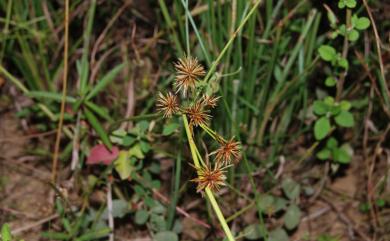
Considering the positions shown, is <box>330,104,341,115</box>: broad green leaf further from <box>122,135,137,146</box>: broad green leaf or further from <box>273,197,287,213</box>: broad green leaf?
<box>122,135,137,146</box>: broad green leaf

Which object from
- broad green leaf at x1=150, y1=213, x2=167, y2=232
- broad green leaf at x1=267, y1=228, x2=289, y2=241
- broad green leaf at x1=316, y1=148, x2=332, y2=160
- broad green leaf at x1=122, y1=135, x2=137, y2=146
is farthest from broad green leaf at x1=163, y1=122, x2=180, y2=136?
broad green leaf at x1=316, y1=148, x2=332, y2=160

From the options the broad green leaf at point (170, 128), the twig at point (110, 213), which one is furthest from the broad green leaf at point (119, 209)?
the broad green leaf at point (170, 128)

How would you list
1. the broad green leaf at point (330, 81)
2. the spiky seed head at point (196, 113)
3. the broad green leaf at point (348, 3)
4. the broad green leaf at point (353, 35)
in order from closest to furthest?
the spiky seed head at point (196, 113) < the broad green leaf at point (348, 3) < the broad green leaf at point (353, 35) < the broad green leaf at point (330, 81)

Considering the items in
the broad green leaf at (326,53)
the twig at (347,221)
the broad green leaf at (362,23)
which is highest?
the broad green leaf at (362,23)

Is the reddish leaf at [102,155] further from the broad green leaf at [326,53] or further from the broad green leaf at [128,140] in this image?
the broad green leaf at [326,53]

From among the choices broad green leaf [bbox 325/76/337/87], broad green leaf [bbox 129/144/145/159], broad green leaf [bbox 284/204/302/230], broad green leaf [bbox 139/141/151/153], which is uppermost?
broad green leaf [bbox 325/76/337/87]

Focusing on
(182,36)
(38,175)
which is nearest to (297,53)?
(182,36)

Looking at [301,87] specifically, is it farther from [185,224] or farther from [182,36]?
[185,224]
